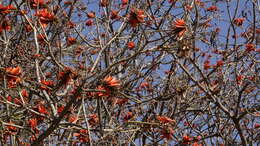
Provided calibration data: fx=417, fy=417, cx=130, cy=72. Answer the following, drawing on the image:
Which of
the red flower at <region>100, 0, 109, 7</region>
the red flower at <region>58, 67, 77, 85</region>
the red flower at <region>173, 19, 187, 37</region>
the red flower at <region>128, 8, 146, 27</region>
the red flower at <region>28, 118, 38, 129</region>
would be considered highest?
the red flower at <region>100, 0, 109, 7</region>

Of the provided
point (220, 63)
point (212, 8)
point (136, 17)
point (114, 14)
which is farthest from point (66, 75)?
point (212, 8)

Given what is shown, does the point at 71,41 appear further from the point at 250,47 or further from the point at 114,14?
the point at 250,47

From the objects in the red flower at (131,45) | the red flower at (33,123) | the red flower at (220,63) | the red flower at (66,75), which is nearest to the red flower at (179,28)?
the red flower at (66,75)

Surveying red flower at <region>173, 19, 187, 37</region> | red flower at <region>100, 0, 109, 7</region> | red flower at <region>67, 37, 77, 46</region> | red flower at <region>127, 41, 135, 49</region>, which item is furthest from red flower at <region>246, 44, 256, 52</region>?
red flower at <region>173, 19, 187, 37</region>

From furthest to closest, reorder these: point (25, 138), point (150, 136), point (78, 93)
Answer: point (150, 136), point (25, 138), point (78, 93)

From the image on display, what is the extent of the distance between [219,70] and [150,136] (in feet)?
3.86

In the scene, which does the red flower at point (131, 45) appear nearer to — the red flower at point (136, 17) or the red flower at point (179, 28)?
the red flower at point (136, 17)

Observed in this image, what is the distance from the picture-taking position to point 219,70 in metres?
4.88

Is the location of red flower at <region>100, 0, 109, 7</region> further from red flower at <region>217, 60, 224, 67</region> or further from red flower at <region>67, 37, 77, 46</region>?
red flower at <region>217, 60, 224, 67</region>

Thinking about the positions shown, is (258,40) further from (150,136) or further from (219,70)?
(150,136)

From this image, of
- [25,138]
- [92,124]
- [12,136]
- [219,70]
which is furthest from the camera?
[219,70]

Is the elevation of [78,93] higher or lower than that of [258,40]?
lower

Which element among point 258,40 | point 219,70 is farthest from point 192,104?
point 258,40

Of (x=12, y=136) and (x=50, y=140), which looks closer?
(x=12, y=136)
